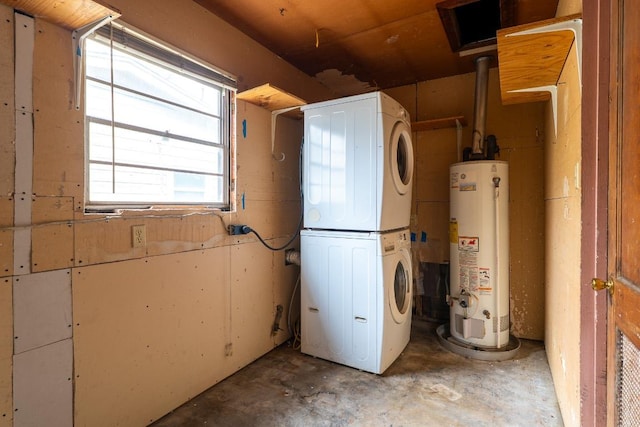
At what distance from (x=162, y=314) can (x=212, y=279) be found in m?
0.37

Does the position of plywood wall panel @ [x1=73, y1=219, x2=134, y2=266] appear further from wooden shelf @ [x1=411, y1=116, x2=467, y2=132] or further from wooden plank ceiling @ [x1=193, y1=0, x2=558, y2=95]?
wooden shelf @ [x1=411, y1=116, x2=467, y2=132]

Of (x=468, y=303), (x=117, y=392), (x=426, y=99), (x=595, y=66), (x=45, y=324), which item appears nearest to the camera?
(x=595, y=66)

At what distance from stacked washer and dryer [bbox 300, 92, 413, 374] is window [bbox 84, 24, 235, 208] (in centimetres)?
69

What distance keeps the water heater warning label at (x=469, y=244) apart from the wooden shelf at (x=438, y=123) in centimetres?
110

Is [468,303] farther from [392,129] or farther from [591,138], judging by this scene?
[591,138]

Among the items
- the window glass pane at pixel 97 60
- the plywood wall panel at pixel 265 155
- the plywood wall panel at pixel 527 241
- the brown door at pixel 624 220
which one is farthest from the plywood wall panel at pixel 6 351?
the plywood wall panel at pixel 527 241

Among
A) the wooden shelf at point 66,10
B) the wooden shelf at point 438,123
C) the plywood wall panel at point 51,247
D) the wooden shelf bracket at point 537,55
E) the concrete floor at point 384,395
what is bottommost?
the concrete floor at point 384,395

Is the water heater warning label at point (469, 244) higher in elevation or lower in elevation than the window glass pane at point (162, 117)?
lower

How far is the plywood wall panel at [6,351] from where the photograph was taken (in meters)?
1.23

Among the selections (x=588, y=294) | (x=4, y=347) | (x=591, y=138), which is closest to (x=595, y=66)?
(x=591, y=138)

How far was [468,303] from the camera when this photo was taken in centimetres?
258

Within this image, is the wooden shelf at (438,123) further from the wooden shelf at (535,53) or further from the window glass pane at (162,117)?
the window glass pane at (162,117)

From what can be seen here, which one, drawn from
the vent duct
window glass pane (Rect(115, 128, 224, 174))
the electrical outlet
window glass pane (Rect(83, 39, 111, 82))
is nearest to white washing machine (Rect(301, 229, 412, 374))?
window glass pane (Rect(115, 128, 224, 174))

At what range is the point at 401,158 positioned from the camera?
2.62m
